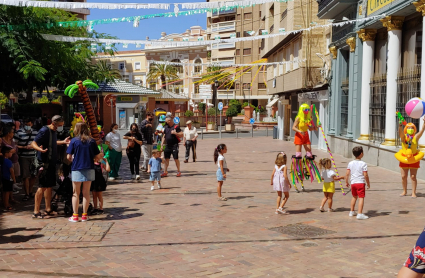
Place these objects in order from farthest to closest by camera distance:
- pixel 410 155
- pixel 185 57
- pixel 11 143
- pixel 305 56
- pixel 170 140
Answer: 1. pixel 185 57
2. pixel 305 56
3. pixel 170 140
4. pixel 410 155
5. pixel 11 143

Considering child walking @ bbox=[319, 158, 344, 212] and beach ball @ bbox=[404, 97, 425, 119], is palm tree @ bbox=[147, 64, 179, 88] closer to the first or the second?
beach ball @ bbox=[404, 97, 425, 119]

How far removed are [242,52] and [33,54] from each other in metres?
68.9

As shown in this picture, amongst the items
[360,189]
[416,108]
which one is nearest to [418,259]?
[360,189]

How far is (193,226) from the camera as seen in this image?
26.8 feet

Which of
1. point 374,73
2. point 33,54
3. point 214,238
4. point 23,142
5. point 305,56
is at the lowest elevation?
point 214,238

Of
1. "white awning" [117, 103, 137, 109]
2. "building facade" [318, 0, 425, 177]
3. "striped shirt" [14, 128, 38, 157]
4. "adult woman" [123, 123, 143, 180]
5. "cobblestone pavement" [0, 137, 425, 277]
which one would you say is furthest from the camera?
"white awning" [117, 103, 137, 109]

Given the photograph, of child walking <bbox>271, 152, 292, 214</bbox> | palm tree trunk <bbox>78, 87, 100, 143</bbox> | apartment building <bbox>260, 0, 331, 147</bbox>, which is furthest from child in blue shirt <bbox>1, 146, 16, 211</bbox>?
apartment building <bbox>260, 0, 331, 147</bbox>

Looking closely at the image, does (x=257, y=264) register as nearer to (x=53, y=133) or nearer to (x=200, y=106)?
(x=53, y=133)

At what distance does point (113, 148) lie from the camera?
13625mm

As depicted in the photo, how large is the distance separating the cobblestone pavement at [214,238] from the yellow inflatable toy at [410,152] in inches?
30.4

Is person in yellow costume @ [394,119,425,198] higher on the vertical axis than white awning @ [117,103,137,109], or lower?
lower

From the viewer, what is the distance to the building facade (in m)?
16.0

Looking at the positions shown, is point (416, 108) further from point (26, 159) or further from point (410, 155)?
point (26, 159)

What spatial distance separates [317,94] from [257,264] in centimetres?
2090
